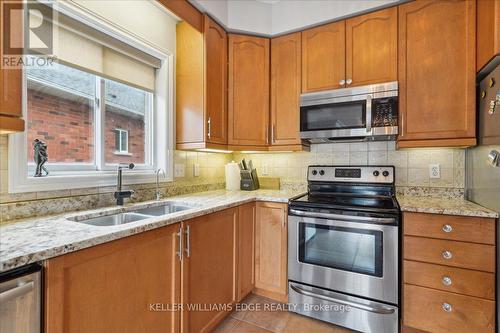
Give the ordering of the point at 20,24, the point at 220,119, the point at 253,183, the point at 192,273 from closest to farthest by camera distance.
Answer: the point at 20,24 < the point at 192,273 < the point at 220,119 < the point at 253,183

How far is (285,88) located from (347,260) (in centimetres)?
153

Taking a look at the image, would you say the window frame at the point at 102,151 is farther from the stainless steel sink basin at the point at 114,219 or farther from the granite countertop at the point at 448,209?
the granite countertop at the point at 448,209

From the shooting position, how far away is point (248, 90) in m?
2.28

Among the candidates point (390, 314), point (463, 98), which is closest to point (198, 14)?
point (463, 98)

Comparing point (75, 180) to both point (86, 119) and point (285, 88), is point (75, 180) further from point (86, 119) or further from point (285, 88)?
point (285, 88)

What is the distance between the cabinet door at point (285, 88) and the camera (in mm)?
2221

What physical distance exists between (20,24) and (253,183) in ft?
6.32

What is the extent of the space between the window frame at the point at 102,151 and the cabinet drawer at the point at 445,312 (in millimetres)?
1951

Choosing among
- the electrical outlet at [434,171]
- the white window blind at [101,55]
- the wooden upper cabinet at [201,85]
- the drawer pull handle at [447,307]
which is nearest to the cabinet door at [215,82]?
the wooden upper cabinet at [201,85]

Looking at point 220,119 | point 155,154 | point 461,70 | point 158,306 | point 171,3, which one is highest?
point 171,3

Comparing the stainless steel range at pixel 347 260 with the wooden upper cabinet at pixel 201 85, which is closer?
the stainless steel range at pixel 347 260

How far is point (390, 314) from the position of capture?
1597 millimetres

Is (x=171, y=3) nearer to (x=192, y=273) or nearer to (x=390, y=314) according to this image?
(x=192, y=273)

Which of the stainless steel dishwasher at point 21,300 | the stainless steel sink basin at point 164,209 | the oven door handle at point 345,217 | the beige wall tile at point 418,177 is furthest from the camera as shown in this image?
the beige wall tile at point 418,177
